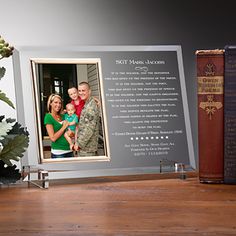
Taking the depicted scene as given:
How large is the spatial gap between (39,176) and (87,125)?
203 mm

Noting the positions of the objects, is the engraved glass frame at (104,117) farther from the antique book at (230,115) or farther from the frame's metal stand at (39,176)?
the antique book at (230,115)

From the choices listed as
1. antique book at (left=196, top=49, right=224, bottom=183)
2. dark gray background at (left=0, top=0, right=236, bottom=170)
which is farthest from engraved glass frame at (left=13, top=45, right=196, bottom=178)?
dark gray background at (left=0, top=0, right=236, bottom=170)

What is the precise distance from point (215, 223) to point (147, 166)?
0.51 meters

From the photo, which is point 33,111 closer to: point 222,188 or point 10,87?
point 10,87

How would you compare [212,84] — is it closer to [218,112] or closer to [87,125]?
[218,112]

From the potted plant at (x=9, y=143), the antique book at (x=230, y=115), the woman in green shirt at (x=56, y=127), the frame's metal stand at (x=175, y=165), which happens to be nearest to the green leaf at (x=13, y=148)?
the potted plant at (x=9, y=143)

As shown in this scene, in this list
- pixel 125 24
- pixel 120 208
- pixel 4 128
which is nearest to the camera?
pixel 120 208

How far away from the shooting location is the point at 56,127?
129 centimetres

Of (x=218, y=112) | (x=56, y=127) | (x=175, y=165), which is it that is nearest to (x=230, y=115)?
(x=218, y=112)

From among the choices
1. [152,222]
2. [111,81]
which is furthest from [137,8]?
[152,222]

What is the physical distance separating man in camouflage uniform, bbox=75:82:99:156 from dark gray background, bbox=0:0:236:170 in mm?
365

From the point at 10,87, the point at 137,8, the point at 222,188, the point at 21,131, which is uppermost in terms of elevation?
the point at 137,8

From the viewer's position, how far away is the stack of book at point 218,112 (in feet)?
3.83

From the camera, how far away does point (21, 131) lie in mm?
1222
